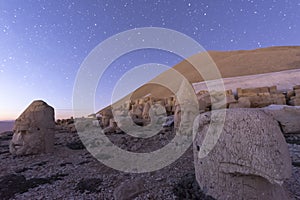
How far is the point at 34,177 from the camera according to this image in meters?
6.56

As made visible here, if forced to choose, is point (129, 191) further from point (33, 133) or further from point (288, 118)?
point (288, 118)

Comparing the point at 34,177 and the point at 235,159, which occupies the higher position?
the point at 235,159

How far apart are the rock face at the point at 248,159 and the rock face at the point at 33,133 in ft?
29.3

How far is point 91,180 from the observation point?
5.95 metres

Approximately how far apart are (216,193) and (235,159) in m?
0.97

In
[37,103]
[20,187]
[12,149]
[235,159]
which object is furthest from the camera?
[37,103]

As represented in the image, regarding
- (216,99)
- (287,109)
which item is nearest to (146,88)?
(216,99)

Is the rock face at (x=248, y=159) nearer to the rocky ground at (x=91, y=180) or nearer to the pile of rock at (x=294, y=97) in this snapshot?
the rocky ground at (x=91, y=180)

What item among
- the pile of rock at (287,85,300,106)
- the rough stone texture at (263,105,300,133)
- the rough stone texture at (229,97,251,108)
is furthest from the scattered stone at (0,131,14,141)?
the pile of rock at (287,85,300,106)

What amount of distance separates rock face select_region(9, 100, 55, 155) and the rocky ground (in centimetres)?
63

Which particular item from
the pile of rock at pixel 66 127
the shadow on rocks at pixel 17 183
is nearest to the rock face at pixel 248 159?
the shadow on rocks at pixel 17 183

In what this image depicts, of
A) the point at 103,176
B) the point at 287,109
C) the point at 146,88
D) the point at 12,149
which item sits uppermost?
the point at 146,88

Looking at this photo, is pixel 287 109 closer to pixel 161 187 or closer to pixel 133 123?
pixel 161 187

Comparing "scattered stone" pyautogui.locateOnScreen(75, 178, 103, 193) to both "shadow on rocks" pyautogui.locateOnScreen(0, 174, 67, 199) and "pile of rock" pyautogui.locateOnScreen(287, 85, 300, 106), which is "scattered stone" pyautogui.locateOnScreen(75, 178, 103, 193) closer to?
"shadow on rocks" pyautogui.locateOnScreen(0, 174, 67, 199)
